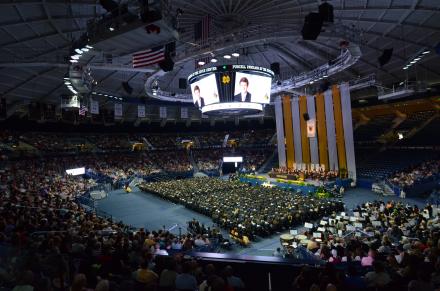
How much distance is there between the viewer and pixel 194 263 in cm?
746

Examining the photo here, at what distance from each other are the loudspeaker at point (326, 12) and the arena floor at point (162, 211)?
473 inches

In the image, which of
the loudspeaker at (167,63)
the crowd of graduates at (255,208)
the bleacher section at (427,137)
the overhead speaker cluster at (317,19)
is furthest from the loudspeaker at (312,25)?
the bleacher section at (427,137)

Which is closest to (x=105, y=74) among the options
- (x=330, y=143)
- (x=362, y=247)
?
(x=330, y=143)

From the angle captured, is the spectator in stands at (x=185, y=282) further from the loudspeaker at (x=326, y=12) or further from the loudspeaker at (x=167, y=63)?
the loudspeaker at (x=167, y=63)

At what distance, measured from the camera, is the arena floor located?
1808cm

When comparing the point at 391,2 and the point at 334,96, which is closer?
the point at 391,2

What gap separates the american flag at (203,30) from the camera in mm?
21484

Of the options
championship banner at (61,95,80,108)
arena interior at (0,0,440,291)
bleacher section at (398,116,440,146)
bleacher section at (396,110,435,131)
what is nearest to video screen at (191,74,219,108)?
arena interior at (0,0,440,291)

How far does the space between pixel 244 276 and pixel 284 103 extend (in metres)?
39.2

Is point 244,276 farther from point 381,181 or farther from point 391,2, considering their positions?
point 381,181

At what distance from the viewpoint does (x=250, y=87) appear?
2784cm

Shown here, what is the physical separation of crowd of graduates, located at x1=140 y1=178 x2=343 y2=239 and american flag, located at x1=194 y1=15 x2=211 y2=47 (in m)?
12.0

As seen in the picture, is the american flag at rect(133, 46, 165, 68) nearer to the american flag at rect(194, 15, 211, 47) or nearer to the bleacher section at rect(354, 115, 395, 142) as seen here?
the american flag at rect(194, 15, 211, 47)

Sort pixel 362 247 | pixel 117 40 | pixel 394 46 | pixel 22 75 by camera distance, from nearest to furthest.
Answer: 1. pixel 362 247
2. pixel 117 40
3. pixel 394 46
4. pixel 22 75
